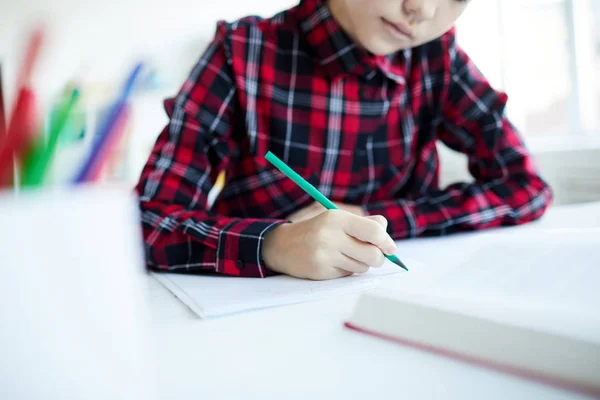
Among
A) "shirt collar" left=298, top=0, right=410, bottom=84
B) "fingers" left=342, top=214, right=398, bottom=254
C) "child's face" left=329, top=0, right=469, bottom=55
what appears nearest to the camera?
"fingers" left=342, top=214, right=398, bottom=254

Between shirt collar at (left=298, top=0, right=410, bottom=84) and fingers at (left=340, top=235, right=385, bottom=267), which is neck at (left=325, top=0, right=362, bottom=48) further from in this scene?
fingers at (left=340, top=235, right=385, bottom=267)

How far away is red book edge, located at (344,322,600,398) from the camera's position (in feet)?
0.81

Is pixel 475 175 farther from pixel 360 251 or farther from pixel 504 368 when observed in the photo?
pixel 504 368

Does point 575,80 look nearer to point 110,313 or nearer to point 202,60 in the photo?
point 202,60

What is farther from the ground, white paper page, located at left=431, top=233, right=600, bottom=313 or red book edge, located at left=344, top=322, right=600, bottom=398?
red book edge, located at left=344, top=322, right=600, bottom=398

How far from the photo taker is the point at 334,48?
31.4 inches

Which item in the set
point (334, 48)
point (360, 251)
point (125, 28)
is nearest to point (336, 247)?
point (360, 251)

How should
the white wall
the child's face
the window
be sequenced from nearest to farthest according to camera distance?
the child's face, the window, the white wall

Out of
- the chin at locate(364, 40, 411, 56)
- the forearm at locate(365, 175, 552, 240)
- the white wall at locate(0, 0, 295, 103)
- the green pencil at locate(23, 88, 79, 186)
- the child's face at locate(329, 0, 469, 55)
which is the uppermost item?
the white wall at locate(0, 0, 295, 103)

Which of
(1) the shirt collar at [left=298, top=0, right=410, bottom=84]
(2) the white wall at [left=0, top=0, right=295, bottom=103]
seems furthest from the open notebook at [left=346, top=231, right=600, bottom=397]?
(2) the white wall at [left=0, top=0, right=295, bottom=103]

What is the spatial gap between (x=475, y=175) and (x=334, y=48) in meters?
0.39

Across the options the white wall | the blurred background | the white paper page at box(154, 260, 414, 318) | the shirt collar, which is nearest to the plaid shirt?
the shirt collar

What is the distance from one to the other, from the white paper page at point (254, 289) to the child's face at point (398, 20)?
0.32 metres

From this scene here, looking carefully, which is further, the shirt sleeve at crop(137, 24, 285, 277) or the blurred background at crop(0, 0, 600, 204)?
the blurred background at crop(0, 0, 600, 204)
